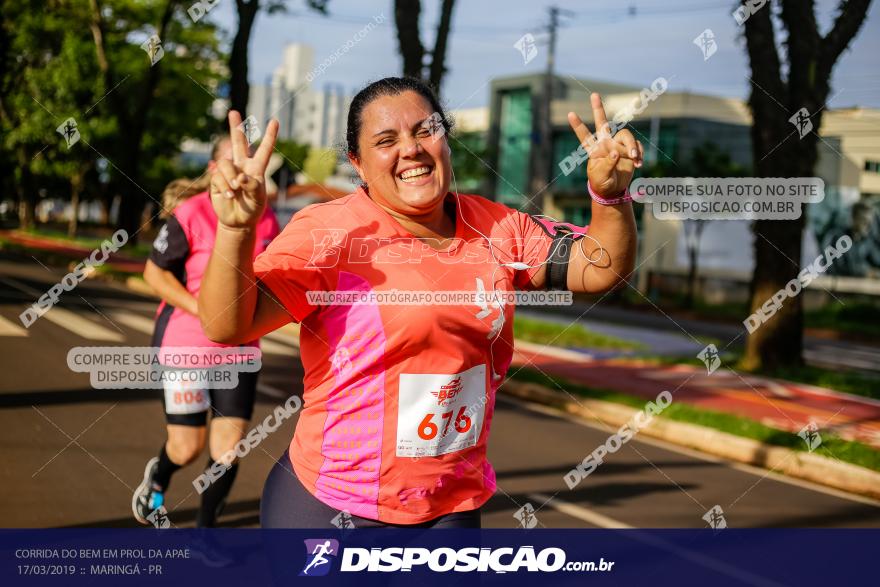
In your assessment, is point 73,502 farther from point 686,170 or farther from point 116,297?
point 686,170

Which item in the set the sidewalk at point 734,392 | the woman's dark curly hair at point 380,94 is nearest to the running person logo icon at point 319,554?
the woman's dark curly hair at point 380,94

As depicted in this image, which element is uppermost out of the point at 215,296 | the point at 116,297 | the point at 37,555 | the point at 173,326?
the point at 215,296

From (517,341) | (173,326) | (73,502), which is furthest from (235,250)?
(517,341)

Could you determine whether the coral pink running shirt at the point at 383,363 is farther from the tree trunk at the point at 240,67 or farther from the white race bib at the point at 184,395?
the tree trunk at the point at 240,67

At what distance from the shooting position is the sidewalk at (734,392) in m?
9.63

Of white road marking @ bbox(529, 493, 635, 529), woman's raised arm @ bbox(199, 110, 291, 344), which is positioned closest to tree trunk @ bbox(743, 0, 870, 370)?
white road marking @ bbox(529, 493, 635, 529)

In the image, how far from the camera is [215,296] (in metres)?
1.97

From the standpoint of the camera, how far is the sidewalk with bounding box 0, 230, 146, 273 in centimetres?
2830

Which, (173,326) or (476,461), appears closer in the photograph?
(476,461)

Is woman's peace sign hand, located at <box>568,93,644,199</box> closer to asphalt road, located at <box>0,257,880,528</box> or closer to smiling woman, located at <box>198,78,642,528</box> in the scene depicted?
smiling woman, located at <box>198,78,642,528</box>

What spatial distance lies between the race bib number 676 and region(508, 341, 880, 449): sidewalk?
6.93 m

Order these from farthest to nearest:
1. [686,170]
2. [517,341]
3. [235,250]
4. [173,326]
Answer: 1. [686,170]
2. [517,341]
3. [173,326]
4. [235,250]

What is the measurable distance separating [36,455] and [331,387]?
15.9 feet

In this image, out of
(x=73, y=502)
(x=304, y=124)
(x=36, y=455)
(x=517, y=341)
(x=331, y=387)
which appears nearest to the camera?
(x=331, y=387)
